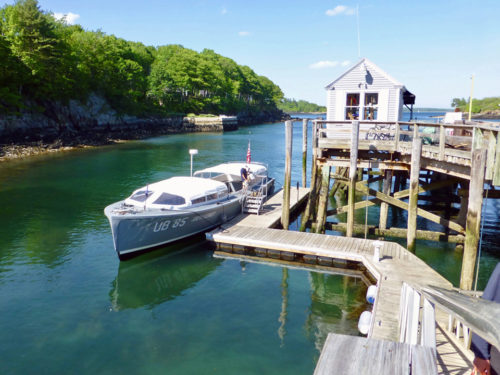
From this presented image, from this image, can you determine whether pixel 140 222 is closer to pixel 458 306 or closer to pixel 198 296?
pixel 198 296

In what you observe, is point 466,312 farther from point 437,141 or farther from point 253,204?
point 253,204

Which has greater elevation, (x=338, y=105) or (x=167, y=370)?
(x=338, y=105)

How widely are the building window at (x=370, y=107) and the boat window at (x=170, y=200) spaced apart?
9930 mm

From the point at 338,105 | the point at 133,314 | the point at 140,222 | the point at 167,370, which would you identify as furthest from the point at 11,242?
the point at 338,105

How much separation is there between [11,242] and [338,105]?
16715mm

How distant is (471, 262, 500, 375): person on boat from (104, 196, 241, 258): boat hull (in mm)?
12643

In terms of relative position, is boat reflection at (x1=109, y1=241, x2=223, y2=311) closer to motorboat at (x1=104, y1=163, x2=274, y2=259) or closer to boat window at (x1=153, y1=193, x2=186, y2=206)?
motorboat at (x1=104, y1=163, x2=274, y2=259)

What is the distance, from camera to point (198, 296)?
13055 mm

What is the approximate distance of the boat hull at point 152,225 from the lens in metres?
14.6

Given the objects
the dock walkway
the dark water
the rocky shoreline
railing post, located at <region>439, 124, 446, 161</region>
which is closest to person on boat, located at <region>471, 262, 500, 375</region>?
the dock walkway

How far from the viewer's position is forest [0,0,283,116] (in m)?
50.7

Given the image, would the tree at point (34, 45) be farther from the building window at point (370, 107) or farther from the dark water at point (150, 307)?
the building window at point (370, 107)

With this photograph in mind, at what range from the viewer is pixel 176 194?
1653 cm

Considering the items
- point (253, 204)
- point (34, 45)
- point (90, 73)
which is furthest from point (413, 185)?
point (90, 73)
